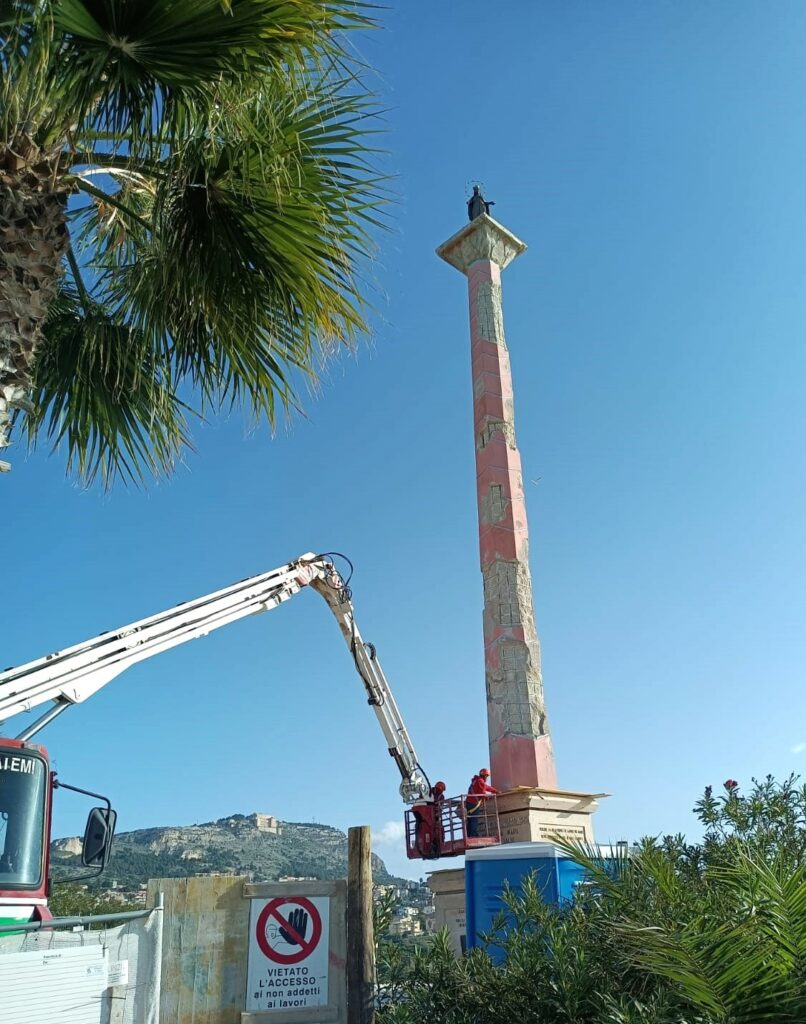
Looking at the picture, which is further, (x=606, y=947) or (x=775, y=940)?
(x=606, y=947)

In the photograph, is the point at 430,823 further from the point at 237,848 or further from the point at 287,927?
the point at 237,848

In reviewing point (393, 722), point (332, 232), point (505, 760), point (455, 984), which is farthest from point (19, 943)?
point (505, 760)

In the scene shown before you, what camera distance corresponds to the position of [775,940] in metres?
2.42

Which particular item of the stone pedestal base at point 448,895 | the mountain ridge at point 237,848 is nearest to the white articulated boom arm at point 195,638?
the stone pedestal base at point 448,895

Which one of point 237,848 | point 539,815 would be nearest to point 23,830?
point 539,815

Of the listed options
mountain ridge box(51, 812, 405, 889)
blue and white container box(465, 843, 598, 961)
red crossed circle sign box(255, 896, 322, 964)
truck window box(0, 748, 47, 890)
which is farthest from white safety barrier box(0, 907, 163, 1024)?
mountain ridge box(51, 812, 405, 889)

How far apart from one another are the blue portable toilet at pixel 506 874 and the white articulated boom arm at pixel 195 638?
3.68m

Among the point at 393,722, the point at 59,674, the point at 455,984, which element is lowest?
the point at 455,984

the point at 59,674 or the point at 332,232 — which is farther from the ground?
the point at 332,232

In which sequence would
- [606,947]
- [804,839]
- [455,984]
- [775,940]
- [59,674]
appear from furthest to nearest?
1. [59,674]
2. [804,839]
3. [455,984]
4. [606,947]
5. [775,940]

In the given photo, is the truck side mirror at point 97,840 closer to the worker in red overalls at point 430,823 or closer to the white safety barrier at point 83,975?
the white safety barrier at point 83,975

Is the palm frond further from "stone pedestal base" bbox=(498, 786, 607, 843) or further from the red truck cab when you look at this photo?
"stone pedestal base" bbox=(498, 786, 607, 843)

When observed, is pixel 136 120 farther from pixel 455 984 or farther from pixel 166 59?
pixel 455 984

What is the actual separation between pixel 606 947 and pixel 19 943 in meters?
2.89
